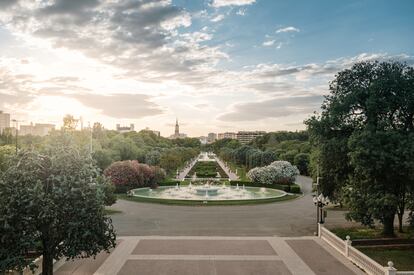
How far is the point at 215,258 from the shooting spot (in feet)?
63.0

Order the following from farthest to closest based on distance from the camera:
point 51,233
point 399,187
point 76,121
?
point 76,121 → point 399,187 → point 51,233

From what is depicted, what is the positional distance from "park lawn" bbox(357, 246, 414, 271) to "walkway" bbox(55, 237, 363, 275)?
5.95 feet

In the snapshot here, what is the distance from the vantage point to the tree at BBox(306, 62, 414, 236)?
20.2 m

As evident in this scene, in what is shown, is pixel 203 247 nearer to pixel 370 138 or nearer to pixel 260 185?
pixel 370 138

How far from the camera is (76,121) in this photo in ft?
234

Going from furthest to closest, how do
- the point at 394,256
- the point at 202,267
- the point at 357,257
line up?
the point at 394,256 < the point at 357,257 < the point at 202,267

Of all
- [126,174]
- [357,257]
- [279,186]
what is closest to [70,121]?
[126,174]

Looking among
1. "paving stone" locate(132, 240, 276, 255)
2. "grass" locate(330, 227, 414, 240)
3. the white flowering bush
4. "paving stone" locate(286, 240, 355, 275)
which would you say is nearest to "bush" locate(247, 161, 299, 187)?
the white flowering bush

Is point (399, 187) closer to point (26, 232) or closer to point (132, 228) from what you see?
point (132, 228)

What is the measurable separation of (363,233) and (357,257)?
6722 mm

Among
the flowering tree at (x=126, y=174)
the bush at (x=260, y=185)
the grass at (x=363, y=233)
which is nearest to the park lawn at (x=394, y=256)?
the grass at (x=363, y=233)

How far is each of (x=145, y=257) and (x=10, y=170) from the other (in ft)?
29.3

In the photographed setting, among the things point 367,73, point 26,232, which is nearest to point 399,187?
point 367,73

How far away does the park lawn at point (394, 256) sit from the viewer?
1841cm
